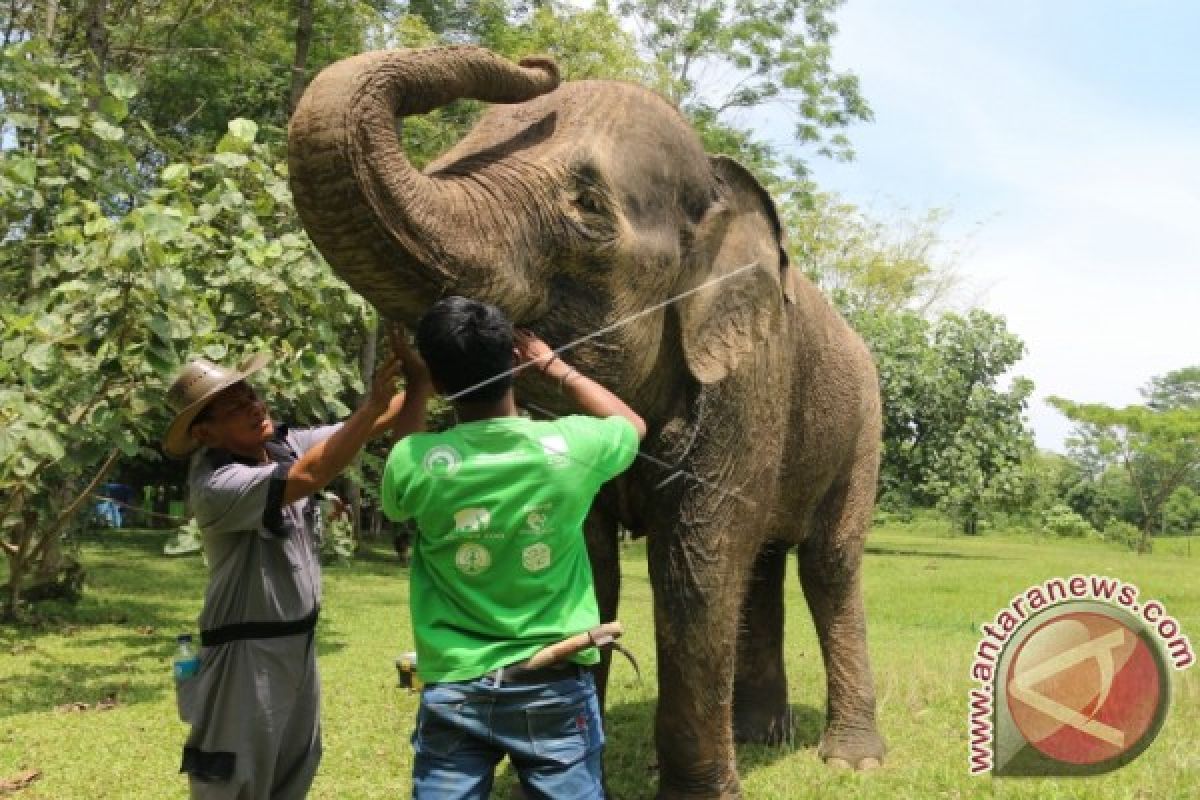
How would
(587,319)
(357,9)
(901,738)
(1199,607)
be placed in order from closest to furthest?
1. (587,319)
2. (901,738)
3. (1199,607)
4. (357,9)

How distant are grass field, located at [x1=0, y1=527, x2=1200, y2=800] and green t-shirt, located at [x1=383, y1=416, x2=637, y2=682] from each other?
2.74m

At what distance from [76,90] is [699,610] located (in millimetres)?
4835

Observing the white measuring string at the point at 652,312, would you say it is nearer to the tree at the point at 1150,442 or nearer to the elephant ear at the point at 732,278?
the elephant ear at the point at 732,278

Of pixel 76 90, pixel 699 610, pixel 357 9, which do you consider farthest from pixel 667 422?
pixel 357 9

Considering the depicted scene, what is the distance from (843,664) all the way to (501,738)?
361cm

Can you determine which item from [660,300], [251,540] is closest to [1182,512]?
[660,300]

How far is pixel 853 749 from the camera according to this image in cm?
564

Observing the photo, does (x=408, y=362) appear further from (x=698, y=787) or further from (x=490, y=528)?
(x=698, y=787)

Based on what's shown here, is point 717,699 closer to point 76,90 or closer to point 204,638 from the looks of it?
point 204,638

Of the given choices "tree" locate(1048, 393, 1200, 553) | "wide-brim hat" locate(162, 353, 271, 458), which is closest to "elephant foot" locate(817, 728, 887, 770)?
"wide-brim hat" locate(162, 353, 271, 458)

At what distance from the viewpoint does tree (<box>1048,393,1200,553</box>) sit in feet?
119

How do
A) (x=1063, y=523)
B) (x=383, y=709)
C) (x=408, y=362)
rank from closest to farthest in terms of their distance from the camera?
(x=408, y=362) → (x=383, y=709) → (x=1063, y=523)

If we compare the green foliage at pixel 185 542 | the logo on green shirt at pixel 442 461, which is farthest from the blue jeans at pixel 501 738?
the green foliage at pixel 185 542

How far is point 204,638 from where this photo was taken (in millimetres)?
3250
